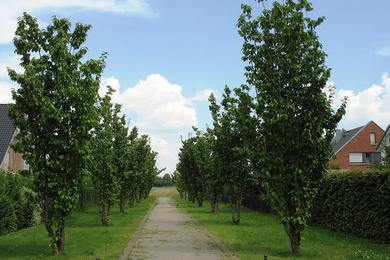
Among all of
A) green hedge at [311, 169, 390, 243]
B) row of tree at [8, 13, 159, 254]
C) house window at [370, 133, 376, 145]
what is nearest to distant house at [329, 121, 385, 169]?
house window at [370, 133, 376, 145]

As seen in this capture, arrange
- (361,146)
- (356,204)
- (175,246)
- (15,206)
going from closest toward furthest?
(175,246), (356,204), (15,206), (361,146)

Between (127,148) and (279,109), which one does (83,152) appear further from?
(127,148)

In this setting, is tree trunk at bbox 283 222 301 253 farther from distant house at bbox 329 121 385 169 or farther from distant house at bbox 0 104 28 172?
distant house at bbox 329 121 385 169

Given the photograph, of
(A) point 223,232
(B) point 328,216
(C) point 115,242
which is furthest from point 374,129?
(C) point 115,242

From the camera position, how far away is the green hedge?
11.0 m

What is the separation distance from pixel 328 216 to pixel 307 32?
27.8 ft

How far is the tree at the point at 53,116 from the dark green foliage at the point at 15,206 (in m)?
2.44

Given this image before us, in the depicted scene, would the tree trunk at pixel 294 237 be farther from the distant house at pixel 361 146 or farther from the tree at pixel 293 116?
the distant house at pixel 361 146

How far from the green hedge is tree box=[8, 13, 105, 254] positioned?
356 inches

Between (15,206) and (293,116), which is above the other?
(293,116)

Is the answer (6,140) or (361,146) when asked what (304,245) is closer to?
(6,140)

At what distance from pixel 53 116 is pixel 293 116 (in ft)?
20.8

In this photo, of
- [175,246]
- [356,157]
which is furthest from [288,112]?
[356,157]

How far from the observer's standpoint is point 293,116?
32.2 ft
